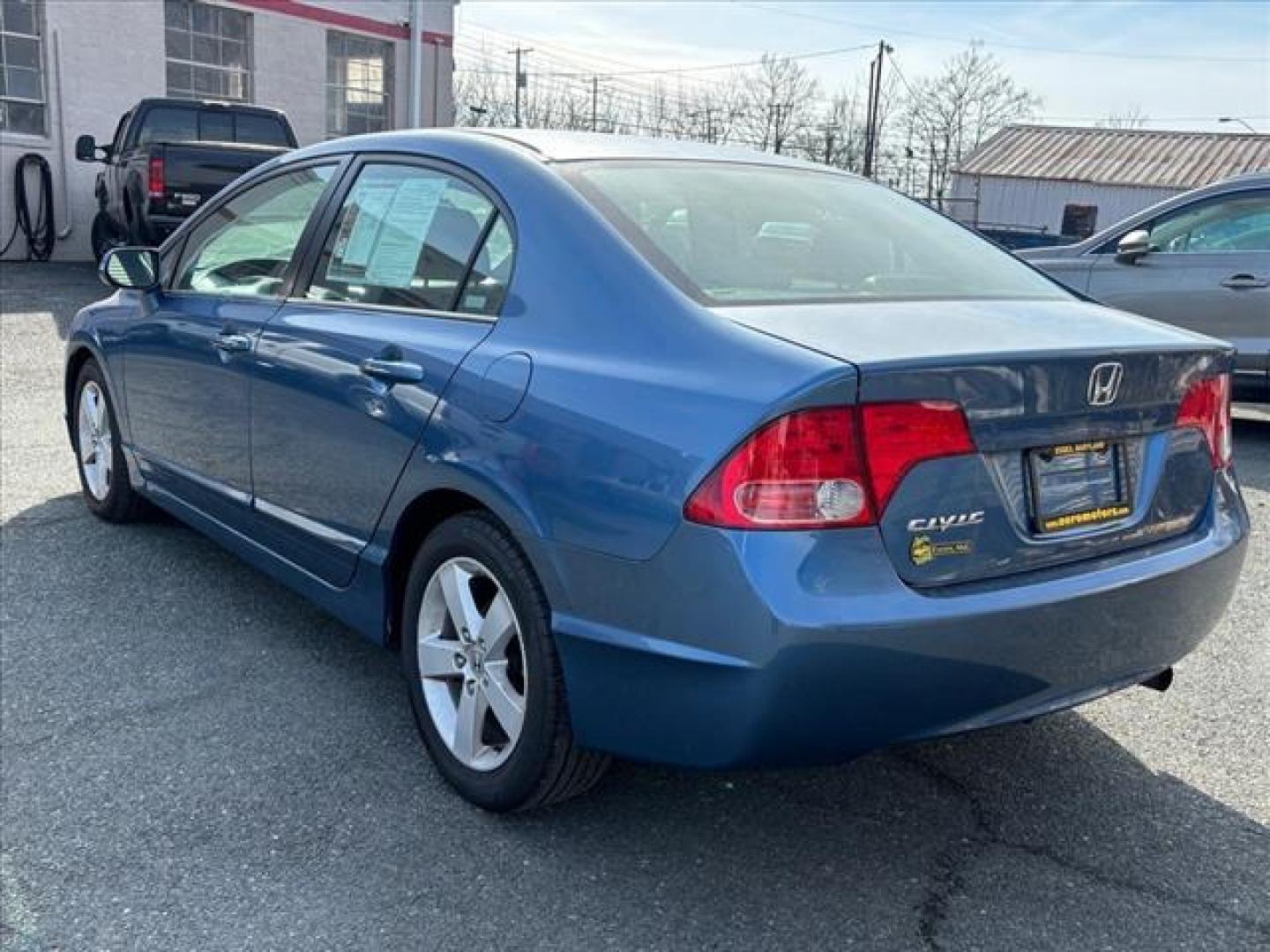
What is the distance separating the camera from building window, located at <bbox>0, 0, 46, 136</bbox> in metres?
16.0

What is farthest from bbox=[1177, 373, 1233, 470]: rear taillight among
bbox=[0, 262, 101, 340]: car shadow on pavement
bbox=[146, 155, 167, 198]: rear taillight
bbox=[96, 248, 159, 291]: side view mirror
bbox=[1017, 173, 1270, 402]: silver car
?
bbox=[146, 155, 167, 198]: rear taillight

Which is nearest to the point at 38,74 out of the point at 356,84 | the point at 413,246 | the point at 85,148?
the point at 85,148

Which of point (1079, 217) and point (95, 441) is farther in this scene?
point (1079, 217)

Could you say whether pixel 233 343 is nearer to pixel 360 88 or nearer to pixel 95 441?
Result: pixel 95 441

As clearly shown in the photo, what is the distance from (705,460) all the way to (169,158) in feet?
37.0

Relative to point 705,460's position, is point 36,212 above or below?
below

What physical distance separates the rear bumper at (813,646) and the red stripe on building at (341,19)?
59.1 feet

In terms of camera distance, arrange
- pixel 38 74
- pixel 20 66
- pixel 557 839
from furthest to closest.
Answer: pixel 38 74 → pixel 20 66 → pixel 557 839

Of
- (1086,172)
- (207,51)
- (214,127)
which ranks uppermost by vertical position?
(207,51)

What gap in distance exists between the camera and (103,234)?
15516 millimetres

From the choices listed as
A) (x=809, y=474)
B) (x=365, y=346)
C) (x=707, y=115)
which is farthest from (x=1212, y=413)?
(x=707, y=115)

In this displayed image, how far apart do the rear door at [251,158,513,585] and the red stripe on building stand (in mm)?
16396

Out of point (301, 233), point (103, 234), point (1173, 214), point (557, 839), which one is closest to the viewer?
point (557, 839)

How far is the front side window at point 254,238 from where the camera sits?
387cm
